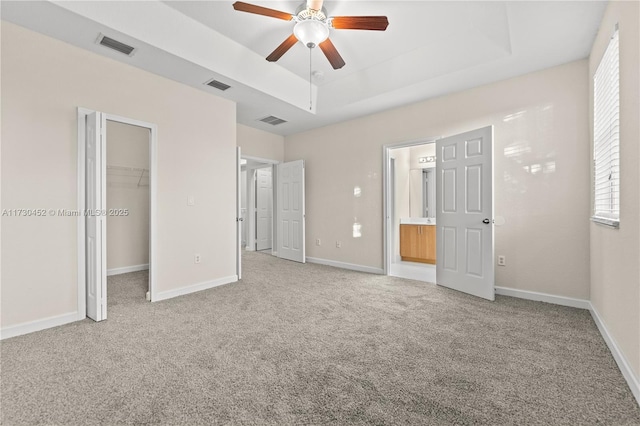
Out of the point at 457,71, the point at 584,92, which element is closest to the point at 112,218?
the point at 457,71

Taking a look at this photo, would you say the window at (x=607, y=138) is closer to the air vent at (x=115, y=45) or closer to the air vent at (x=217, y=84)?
the air vent at (x=217, y=84)

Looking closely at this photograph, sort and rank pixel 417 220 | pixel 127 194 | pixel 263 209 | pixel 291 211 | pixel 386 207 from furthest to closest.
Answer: pixel 263 209, pixel 291 211, pixel 417 220, pixel 127 194, pixel 386 207

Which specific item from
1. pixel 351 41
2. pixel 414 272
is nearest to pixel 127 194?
pixel 351 41

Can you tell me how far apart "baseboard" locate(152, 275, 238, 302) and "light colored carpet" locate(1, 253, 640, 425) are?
221mm

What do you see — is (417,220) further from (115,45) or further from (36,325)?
(36,325)

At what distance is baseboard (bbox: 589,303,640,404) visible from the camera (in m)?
1.63

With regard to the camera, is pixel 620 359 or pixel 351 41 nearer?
pixel 620 359

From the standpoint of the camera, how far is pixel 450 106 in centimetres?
404

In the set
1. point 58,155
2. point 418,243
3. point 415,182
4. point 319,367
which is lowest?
point 319,367

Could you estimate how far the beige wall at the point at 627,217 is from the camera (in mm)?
1676

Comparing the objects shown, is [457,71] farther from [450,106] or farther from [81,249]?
[81,249]

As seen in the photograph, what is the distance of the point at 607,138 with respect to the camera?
2.39 m

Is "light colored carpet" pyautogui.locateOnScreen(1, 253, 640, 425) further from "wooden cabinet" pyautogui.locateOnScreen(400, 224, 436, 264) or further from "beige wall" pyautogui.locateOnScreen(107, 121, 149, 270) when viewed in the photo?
"wooden cabinet" pyautogui.locateOnScreen(400, 224, 436, 264)

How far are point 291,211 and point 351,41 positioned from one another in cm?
345
